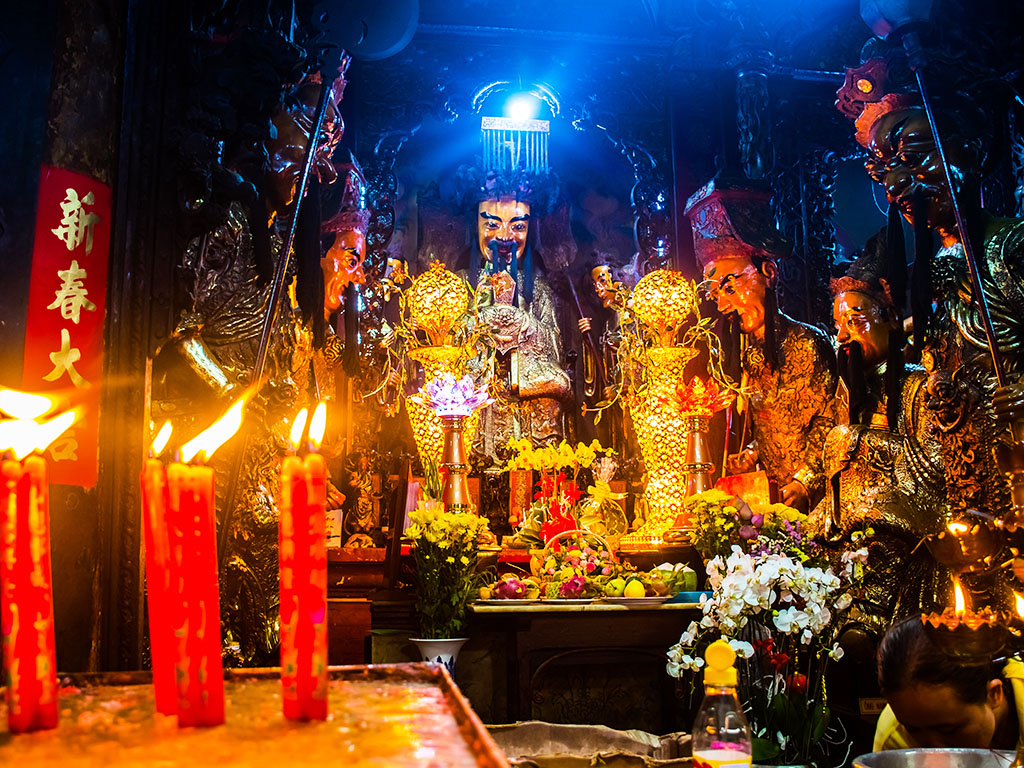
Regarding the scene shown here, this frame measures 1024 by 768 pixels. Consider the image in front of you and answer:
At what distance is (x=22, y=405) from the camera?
25.9 inches

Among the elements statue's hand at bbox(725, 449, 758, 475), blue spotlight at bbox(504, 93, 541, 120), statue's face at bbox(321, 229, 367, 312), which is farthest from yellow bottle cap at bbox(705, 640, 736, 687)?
blue spotlight at bbox(504, 93, 541, 120)

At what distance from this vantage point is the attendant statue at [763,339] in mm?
6703

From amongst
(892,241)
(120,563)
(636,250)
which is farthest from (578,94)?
(120,563)

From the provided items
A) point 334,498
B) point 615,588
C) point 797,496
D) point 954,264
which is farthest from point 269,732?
point 334,498

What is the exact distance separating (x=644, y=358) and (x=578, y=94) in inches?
123

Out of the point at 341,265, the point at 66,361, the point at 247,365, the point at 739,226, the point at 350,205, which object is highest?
the point at 350,205

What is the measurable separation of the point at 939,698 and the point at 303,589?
1.50 metres

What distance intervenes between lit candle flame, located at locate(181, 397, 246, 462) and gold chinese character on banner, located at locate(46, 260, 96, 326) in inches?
86.8

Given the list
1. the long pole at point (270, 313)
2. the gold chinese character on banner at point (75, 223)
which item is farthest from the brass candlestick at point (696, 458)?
the gold chinese character on banner at point (75, 223)

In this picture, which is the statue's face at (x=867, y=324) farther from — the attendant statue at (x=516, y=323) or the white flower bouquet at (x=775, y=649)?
the white flower bouquet at (x=775, y=649)

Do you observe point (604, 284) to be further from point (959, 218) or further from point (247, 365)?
point (247, 365)

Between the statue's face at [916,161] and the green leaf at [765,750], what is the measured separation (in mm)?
3399

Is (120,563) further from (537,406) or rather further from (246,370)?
(537,406)

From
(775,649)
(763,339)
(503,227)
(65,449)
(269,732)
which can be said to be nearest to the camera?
(269,732)
